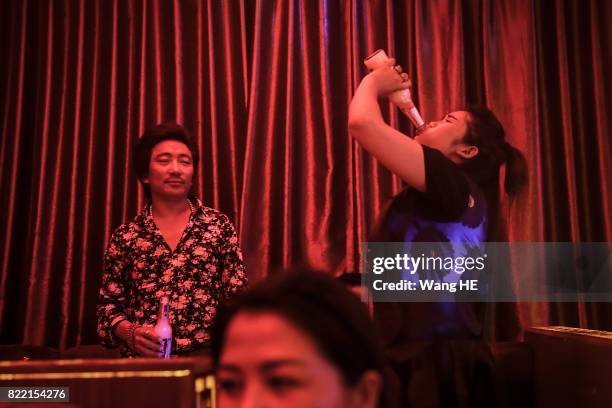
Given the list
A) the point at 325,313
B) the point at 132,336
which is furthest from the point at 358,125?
the point at 132,336

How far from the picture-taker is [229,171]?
2.52m

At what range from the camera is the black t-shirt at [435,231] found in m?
1.35

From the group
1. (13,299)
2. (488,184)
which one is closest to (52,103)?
(13,299)

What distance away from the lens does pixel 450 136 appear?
1665 mm

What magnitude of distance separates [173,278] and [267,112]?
0.97 meters

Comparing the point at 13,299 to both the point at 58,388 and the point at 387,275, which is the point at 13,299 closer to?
the point at 387,275

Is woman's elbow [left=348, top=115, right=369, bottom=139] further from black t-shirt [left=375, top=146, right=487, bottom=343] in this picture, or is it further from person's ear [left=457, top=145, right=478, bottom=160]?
person's ear [left=457, top=145, right=478, bottom=160]

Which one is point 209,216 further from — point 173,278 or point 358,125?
point 358,125

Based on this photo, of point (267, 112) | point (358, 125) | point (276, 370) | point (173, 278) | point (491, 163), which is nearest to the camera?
point (276, 370)

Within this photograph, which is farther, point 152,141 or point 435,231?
point 152,141

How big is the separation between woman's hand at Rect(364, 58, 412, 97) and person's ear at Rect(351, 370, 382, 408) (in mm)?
939

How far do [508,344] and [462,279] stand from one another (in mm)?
320

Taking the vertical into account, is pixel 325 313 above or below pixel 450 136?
below

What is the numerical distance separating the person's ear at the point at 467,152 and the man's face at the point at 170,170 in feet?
2.78
